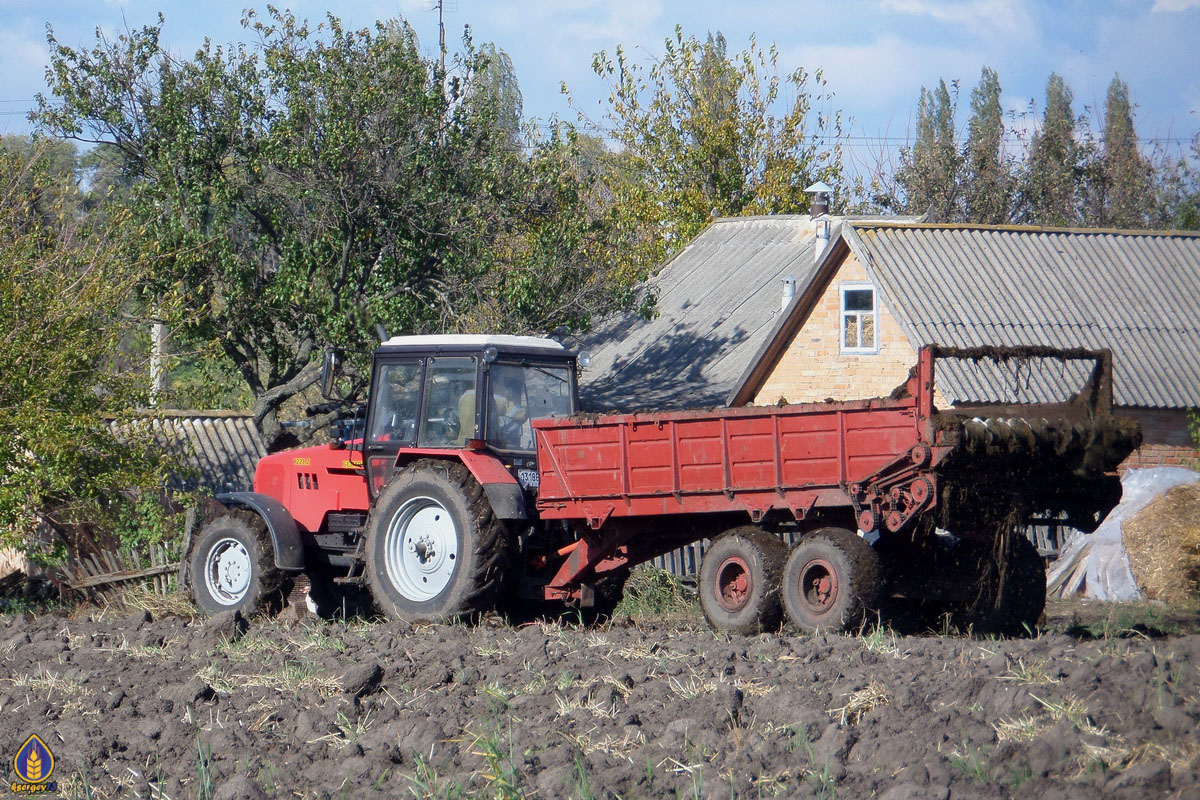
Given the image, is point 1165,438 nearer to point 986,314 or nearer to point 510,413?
point 986,314

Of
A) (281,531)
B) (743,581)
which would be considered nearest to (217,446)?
(281,531)

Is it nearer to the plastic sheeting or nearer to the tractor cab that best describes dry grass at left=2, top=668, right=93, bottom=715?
the tractor cab

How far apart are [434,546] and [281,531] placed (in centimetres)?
159

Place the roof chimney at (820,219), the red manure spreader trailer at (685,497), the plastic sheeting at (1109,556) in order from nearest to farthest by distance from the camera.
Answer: the red manure spreader trailer at (685,497)
the plastic sheeting at (1109,556)
the roof chimney at (820,219)

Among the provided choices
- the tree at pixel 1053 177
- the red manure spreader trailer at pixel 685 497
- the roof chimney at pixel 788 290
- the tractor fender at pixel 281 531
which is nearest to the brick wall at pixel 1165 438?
the roof chimney at pixel 788 290

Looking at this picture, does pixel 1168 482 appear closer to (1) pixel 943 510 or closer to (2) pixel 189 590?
(1) pixel 943 510

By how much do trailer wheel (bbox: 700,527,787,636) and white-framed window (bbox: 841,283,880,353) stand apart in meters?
13.2

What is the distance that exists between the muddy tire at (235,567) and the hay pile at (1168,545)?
980 cm

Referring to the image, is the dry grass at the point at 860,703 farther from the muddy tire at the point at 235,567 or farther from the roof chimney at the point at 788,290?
the roof chimney at the point at 788,290

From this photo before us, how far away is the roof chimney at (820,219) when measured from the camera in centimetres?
2586

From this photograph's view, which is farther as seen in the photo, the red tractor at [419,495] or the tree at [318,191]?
the tree at [318,191]

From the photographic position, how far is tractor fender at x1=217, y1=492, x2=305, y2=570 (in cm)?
1041

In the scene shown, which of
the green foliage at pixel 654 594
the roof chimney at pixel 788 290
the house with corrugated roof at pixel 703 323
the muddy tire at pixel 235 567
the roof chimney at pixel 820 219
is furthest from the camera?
the roof chimney at pixel 820 219

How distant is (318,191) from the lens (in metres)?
17.8
